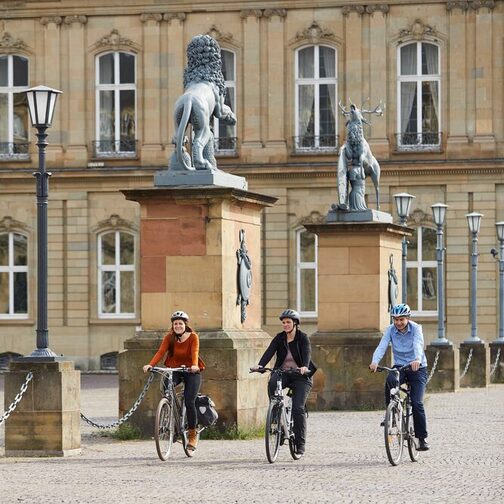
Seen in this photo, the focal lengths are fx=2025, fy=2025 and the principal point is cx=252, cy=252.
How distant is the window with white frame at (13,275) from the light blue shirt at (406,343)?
3880cm

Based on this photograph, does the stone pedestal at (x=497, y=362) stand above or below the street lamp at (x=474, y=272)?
below

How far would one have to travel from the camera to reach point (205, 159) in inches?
1022

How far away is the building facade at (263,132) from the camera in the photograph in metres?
57.6

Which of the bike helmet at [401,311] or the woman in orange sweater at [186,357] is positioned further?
the woman in orange sweater at [186,357]

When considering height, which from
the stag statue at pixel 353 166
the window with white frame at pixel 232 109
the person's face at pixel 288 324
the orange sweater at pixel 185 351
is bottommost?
the orange sweater at pixel 185 351

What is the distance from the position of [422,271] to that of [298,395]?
3647 centimetres

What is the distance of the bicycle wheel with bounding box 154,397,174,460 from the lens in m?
21.5

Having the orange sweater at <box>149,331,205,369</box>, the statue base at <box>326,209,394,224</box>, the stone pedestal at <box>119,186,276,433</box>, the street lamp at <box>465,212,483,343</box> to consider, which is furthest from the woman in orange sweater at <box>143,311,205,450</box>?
the street lamp at <box>465,212,483,343</box>

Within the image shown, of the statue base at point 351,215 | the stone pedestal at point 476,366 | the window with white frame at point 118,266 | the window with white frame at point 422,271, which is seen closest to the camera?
the statue base at point 351,215

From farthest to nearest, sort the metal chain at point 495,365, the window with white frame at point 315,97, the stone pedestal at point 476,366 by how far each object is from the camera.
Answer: the window with white frame at point 315,97 → the metal chain at point 495,365 → the stone pedestal at point 476,366

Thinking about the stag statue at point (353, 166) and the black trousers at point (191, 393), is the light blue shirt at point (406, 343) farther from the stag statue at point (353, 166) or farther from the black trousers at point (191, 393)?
the stag statue at point (353, 166)

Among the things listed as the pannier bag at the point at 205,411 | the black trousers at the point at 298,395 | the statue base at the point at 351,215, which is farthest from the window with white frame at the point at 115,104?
the black trousers at the point at 298,395

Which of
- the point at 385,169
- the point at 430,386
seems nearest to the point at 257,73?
the point at 385,169

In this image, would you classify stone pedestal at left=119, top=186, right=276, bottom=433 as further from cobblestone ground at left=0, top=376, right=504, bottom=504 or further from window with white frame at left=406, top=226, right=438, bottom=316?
window with white frame at left=406, top=226, right=438, bottom=316
